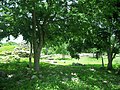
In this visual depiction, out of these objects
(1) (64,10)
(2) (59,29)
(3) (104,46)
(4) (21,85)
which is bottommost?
(4) (21,85)

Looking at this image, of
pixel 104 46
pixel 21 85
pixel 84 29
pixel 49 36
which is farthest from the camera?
pixel 104 46

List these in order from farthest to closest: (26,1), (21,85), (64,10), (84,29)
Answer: (84,29)
(64,10)
(26,1)
(21,85)

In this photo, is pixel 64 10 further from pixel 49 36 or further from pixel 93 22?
pixel 49 36

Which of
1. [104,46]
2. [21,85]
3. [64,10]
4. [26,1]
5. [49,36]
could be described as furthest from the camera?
[104,46]

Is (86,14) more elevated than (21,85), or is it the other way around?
(86,14)

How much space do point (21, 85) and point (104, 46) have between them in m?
21.0

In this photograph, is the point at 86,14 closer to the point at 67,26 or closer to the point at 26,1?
the point at 67,26

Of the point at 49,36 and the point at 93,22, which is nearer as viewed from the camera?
the point at 93,22

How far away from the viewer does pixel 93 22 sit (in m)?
24.3

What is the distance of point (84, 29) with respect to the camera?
2403 centimetres

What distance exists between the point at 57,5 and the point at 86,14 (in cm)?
371

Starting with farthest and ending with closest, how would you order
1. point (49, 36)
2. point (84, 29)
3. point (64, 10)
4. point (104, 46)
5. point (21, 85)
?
point (104, 46), point (49, 36), point (84, 29), point (64, 10), point (21, 85)

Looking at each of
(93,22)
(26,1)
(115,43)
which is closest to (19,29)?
(26,1)

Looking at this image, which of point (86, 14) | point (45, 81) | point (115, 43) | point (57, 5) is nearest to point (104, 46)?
point (115, 43)
